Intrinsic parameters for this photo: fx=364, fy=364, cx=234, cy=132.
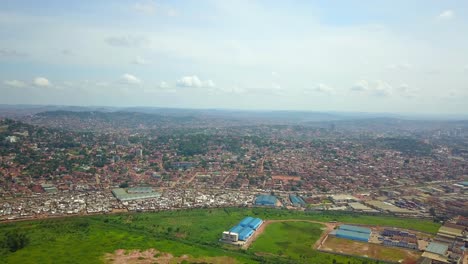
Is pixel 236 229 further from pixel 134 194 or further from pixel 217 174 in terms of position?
pixel 217 174

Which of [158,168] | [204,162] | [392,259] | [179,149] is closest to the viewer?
[392,259]

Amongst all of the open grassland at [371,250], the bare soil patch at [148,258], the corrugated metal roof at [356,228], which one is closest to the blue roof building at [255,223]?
the open grassland at [371,250]

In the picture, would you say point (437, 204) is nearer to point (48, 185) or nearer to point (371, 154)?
point (371, 154)

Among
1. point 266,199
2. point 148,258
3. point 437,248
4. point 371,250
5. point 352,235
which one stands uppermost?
point 266,199

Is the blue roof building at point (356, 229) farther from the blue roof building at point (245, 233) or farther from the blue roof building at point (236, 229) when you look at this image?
the blue roof building at point (236, 229)

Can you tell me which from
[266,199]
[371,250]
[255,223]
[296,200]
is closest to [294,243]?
[255,223]

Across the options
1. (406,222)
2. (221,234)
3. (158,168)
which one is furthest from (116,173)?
(406,222)

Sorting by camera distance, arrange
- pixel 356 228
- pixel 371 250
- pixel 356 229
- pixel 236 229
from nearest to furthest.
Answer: pixel 371 250 < pixel 236 229 < pixel 356 229 < pixel 356 228
